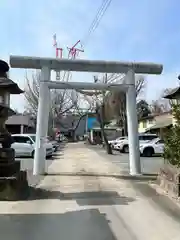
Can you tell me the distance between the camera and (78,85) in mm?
14766

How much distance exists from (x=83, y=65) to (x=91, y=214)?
8.13 meters

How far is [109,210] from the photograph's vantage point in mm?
7832

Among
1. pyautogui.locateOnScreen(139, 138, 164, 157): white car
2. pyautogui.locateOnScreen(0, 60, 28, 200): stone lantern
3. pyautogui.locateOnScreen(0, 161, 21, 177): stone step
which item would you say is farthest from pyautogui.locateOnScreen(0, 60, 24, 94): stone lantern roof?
pyautogui.locateOnScreen(139, 138, 164, 157): white car

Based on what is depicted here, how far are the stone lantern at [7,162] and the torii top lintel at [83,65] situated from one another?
357 cm

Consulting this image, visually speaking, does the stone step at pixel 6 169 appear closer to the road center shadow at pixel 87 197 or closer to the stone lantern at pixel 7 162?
the stone lantern at pixel 7 162

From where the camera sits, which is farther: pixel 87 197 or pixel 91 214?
pixel 87 197

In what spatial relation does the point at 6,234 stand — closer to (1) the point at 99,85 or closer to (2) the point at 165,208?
(2) the point at 165,208

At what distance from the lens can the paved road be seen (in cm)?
603

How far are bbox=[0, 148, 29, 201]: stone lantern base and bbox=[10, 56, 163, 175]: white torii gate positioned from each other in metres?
4.26

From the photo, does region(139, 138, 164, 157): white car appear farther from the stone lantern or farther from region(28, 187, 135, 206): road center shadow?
the stone lantern

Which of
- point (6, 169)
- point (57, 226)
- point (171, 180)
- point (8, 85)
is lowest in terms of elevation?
point (57, 226)

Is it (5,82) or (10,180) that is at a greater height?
(5,82)

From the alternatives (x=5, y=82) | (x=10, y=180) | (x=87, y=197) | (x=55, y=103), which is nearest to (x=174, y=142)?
(x=87, y=197)

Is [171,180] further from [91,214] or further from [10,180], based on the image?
[10,180]
